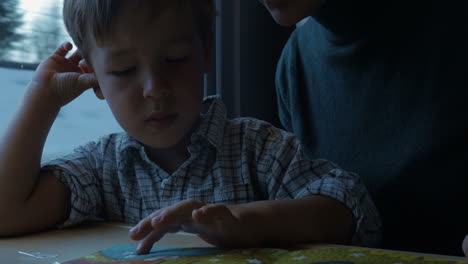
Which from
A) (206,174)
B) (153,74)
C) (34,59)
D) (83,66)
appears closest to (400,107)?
(206,174)

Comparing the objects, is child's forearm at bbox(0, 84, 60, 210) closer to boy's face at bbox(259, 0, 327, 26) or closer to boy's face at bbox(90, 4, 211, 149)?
boy's face at bbox(90, 4, 211, 149)

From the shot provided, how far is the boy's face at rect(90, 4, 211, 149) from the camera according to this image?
29.9 inches

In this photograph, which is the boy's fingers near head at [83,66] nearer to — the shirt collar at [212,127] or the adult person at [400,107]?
the shirt collar at [212,127]

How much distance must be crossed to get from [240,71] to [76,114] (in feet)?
1.74

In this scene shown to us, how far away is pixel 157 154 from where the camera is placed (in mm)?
922

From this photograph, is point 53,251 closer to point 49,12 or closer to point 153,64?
point 153,64

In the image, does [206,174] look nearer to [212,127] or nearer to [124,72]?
[212,127]

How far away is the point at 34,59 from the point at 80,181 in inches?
15.2

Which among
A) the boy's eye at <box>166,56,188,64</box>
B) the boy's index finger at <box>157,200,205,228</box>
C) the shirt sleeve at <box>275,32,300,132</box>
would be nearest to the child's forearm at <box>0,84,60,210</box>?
the boy's eye at <box>166,56,188,64</box>

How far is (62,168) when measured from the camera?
868mm

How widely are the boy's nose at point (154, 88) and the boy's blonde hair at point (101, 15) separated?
4.2 inches

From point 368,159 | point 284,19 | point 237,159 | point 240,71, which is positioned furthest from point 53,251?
point 240,71

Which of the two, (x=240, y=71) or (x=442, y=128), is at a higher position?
(x=240, y=71)

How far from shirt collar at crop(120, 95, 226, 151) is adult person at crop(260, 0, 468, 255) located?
20 cm
